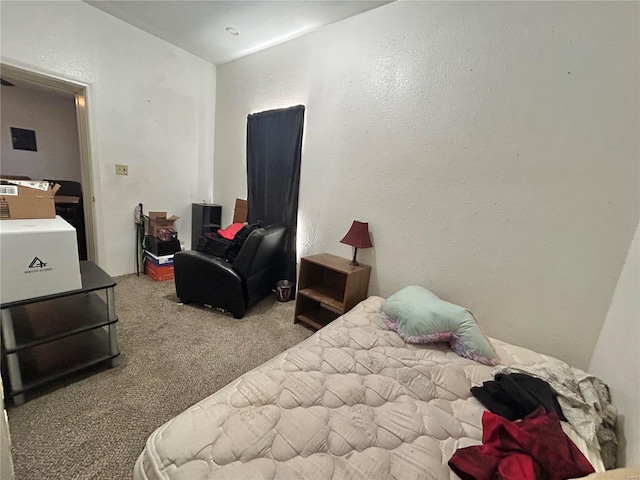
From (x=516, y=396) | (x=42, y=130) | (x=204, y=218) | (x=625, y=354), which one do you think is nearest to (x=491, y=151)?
(x=625, y=354)

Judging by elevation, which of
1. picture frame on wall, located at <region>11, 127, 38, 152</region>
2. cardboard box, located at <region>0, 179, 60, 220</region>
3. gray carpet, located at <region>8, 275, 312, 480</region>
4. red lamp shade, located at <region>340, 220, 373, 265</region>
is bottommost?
gray carpet, located at <region>8, 275, 312, 480</region>

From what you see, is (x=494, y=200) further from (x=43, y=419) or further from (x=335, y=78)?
(x=43, y=419)

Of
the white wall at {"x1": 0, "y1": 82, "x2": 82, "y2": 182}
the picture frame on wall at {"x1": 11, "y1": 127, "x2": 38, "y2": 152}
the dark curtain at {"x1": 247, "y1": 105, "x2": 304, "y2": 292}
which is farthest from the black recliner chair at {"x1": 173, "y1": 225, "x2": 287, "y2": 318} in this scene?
the picture frame on wall at {"x1": 11, "y1": 127, "x2": 38, "y2": 152}

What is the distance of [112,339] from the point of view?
155cm

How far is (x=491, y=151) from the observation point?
1.65m

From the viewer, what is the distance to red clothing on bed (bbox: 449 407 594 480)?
752 millimetres

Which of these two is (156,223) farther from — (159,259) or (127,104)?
(127,104)

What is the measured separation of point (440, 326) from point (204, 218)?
2998mm

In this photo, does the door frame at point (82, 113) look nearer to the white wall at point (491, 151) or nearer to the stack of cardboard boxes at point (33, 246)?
the stack of cardboard boxes at point (33, 246)

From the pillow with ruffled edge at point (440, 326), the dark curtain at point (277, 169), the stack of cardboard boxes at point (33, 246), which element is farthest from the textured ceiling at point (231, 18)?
the pillow with ruffled edge at point (440, 326)

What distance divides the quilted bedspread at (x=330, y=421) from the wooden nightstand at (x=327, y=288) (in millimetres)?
724

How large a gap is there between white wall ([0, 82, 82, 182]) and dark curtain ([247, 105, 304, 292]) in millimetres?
3442

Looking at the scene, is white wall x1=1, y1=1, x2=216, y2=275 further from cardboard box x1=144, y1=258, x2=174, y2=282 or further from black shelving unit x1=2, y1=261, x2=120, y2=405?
black shelving unit x1=2, y1=261, x2=120, y2=405

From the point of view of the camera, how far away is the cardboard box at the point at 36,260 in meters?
1.16
